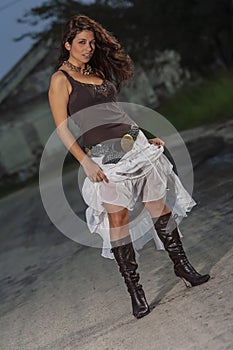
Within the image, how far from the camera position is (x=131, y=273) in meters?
3.92

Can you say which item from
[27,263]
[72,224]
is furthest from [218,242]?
[72,224]

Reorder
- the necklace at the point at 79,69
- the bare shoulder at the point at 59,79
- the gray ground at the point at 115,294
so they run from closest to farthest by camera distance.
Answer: the gray ground at the point at 115,294
the bare shoulder at the point at 59,79
the necklace at the point at 79,69

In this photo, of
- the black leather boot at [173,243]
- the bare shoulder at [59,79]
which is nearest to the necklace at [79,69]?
the bare shoulder at [59,79]

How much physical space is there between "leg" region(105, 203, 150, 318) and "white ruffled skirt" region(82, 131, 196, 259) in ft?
0.26

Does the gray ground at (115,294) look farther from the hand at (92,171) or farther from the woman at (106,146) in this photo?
the hand at (92,171)

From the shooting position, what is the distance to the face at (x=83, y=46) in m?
3.80

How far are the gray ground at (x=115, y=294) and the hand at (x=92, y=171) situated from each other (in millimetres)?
873

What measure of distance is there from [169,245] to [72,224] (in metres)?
4.21

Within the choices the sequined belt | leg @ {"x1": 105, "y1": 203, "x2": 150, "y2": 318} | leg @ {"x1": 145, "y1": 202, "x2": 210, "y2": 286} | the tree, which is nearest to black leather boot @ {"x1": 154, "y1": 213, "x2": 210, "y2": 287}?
leg @ {"x1": 145, "y1": 202, "x2": 210, "y2": 286}

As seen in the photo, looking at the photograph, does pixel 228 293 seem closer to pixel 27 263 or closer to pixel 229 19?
pixel 27 263

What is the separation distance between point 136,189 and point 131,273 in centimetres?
49

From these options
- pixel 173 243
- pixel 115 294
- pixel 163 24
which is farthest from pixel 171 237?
pixel 163 24

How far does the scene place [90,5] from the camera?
64.3ft

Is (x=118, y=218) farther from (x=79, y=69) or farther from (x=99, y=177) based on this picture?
(x=79, y=69)
